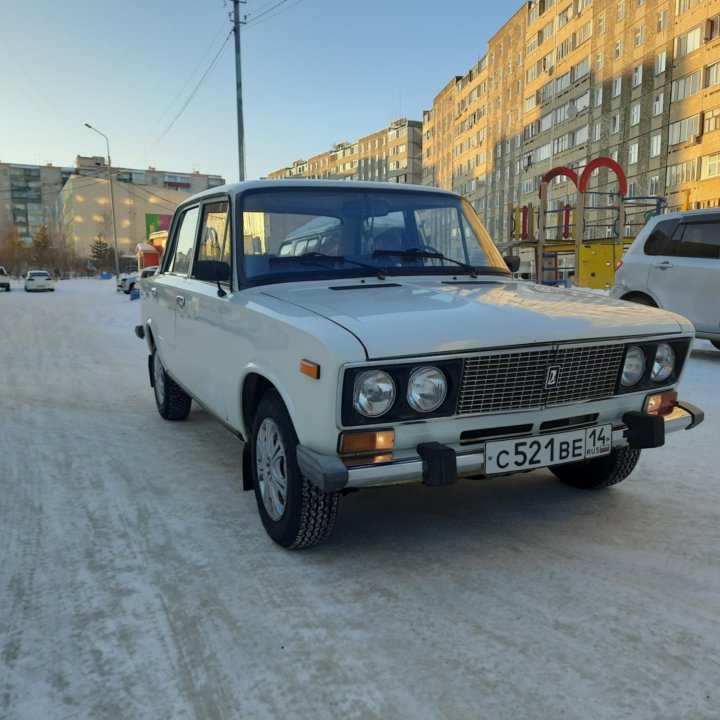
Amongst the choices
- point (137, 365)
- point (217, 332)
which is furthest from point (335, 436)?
point (137, 365)

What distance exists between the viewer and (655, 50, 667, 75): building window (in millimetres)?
39375

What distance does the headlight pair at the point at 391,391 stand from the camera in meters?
2.65

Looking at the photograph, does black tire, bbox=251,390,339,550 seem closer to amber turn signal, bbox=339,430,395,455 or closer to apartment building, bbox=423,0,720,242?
amber turn signal, bbox=339,430,395,455

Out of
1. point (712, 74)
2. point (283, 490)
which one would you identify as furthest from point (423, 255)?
point (712, 74)

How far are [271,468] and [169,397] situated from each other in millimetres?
Answer: 2701

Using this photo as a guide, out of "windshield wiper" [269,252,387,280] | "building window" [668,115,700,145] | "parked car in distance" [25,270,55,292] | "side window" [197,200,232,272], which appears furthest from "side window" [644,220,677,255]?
"parked car in distance" [25,270,55,292]

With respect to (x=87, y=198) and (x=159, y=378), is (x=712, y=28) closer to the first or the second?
(x=159, y=378)

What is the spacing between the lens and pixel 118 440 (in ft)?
17.0

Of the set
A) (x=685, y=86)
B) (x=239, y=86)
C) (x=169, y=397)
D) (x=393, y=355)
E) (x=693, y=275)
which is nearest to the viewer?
(x=393, y=355)

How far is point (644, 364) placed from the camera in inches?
130

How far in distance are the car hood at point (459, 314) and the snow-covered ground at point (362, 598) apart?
107 cm

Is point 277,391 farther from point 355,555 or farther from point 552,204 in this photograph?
point 552,204

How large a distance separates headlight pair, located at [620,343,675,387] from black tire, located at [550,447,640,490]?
22.8 inches

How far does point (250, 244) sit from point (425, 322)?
1.50 m
